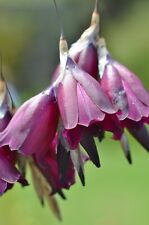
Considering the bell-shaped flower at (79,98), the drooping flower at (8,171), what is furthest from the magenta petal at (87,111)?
the drooping flower at (8,171)

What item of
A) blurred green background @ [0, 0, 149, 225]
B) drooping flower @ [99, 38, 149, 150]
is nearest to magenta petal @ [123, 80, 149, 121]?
drooping flower @ [99, 38, 149, 150]

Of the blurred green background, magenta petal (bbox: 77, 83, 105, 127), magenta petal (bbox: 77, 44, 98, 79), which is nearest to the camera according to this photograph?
magenta petal (bbox: 77, 83, 105, 127)

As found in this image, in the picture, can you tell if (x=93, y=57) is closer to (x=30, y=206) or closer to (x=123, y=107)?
(x=123, y=107)

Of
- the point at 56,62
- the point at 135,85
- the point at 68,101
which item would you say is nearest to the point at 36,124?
the point at 68,101

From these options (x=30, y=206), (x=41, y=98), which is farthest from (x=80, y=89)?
(x=30, y=206)

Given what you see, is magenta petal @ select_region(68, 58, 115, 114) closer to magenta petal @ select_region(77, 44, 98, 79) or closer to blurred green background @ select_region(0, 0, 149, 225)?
magenta petal @ select_region(77, 44, 98, 79)
